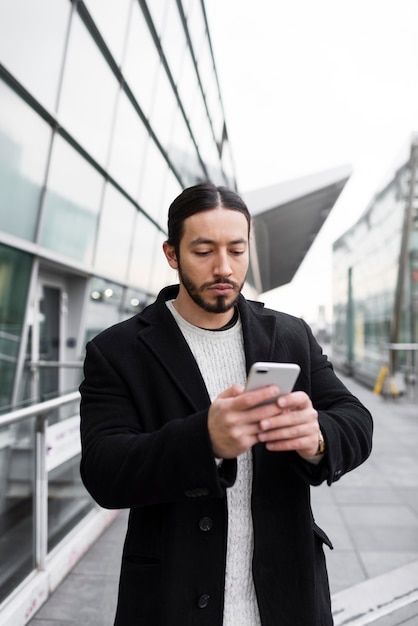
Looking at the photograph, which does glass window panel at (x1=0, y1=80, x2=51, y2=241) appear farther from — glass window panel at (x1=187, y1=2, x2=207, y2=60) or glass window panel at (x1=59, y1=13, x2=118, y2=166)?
glass window panel at (x1=187, y1=2, x2=207, y2=60)

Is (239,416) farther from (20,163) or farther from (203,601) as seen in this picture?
(20,163)

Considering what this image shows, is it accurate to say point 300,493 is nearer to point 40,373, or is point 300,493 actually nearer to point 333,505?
point 333,505

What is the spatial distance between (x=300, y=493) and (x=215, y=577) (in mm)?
274

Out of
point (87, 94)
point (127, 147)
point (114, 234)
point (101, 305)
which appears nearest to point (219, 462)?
point (87, 94)

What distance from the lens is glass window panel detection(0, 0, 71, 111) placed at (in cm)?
505

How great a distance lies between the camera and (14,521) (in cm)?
344

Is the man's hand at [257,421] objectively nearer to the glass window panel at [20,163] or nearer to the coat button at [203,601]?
the coat button at [203,601]

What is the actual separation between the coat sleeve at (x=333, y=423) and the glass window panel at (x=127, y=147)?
7.60 m

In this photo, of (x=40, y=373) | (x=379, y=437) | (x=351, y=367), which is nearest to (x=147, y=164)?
(x=40, y=373)

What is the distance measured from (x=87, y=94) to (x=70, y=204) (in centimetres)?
143

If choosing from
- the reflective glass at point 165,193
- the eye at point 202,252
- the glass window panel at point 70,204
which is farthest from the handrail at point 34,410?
the reflective glass at point 165,193

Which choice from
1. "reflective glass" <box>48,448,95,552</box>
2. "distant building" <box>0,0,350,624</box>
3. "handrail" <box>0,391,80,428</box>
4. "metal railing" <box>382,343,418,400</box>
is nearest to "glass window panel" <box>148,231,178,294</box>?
"distant building" <box>0,0,350,624</box>

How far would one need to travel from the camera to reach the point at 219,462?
3.63 ft

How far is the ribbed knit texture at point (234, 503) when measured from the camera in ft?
4.20
